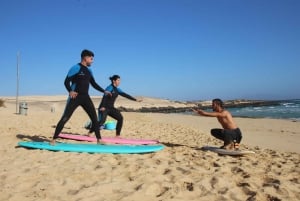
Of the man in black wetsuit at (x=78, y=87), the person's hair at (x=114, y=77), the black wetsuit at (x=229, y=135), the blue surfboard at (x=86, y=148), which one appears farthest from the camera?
the person's hair at (x=114, y=77)

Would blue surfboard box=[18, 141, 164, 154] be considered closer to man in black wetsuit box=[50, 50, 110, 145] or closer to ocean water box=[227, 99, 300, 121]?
man in black wetsuit box=[50, 50, 110, 145]

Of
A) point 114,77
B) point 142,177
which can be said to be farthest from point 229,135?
point 114,77

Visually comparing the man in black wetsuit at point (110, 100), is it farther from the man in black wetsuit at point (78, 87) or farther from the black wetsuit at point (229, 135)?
the black wetsuit at point (229, 135)

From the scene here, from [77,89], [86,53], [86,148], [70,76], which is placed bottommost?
[86,148]

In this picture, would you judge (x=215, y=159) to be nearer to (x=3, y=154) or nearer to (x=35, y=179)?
(x=35, y=179)

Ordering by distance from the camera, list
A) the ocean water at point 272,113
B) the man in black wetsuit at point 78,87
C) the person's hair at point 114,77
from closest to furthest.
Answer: the man in black wetsuit at point 78,87
the person's hair at point 114,77
the ocean water at point 272,113

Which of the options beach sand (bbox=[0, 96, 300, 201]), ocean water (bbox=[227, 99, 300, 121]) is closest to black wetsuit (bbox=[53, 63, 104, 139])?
Answer: beach sand (bbox=[0, 96, 300, 201])

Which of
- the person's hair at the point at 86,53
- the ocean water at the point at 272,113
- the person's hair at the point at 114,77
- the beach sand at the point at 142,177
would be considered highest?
the person's hair at the point at 86,53

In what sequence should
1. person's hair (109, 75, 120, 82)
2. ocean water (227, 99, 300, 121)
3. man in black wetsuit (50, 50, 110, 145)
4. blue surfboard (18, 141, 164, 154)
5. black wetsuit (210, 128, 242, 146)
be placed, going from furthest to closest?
1. ocean water (227, 99, 300, 121)
2. person's hair (109, 75, 120, 82)
3. black wetsuit (210, 128, 242, 146)
4. man in black wetsuit (50, 50, 110, 145)
5. blue surfboard (18, 141, 164, 154)

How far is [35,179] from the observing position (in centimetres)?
465

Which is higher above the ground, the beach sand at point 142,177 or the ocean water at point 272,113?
the beach sand at point 142,177

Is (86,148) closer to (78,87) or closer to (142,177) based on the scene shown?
(78,87)

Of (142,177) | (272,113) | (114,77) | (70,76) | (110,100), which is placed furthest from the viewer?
(272,113)

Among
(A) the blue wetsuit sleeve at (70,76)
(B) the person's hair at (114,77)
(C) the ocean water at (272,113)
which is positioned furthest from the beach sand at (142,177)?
(C) the ocean water at (272,113)
